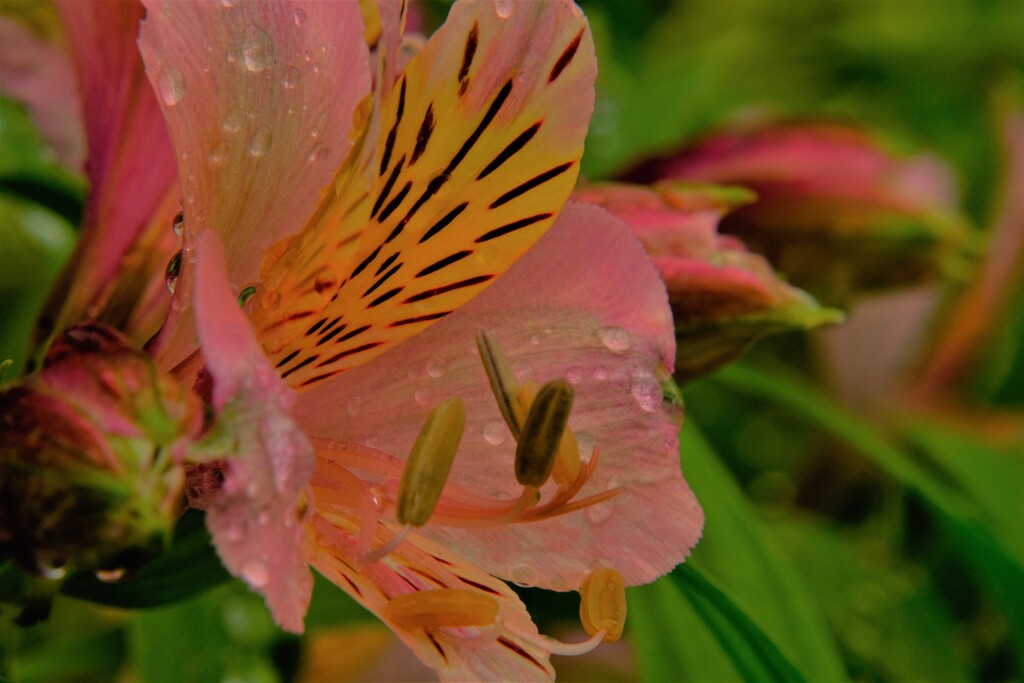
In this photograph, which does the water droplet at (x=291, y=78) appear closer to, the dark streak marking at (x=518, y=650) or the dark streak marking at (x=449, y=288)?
the dark streak marking at (x=449, y=288)

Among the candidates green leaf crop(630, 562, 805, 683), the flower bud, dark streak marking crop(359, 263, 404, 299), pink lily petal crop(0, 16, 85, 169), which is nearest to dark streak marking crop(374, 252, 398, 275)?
dark streak marking crop(359, 263, 404, 299)

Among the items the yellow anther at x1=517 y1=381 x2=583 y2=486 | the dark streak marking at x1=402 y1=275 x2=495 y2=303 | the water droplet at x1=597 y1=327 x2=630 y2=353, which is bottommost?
the yellow anther at x1=517 y1=381 x2=583 y2=486

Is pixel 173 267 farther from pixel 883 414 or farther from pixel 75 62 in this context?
pixel 883 414

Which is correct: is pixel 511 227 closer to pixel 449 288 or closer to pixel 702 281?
pixel 449 288

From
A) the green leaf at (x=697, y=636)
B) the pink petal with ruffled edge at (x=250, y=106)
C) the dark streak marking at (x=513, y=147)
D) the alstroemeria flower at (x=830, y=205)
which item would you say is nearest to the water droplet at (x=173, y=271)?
the pink petal with ruffled edge at (x=250, y=106)

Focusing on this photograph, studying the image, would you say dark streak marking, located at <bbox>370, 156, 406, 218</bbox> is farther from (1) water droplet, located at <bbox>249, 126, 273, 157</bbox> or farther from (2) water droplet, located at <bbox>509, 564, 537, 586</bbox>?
(2) water droplet, located at <bbox>509, 564, 537, 586</bbox>

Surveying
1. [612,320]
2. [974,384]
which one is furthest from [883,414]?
[612,320]

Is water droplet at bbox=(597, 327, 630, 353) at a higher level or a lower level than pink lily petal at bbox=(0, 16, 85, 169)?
lower
